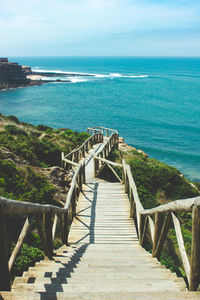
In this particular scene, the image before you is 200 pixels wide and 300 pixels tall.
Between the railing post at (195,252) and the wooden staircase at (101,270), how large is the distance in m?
0.15

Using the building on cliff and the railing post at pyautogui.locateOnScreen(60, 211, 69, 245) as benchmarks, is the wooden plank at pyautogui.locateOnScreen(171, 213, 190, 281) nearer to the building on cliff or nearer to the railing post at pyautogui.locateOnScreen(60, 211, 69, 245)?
the railing post at pyautogui.locateOnScreen(60, 211, 69, 245)

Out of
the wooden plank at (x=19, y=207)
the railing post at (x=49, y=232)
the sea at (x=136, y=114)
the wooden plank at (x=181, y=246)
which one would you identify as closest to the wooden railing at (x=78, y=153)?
the railing post at (x=49, y=232)

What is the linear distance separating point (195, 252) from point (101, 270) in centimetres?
159

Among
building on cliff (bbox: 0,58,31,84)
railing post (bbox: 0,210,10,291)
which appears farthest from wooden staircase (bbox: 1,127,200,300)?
building on cliff (bbox: 0,58,31,84)

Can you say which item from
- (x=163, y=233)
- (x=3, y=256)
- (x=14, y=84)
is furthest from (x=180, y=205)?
(x=14, y=84)

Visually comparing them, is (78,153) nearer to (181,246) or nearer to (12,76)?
(181,246)

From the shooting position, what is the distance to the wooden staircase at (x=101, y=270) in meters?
2.38

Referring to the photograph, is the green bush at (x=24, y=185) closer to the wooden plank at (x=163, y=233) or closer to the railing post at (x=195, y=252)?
the wooden plank at (x=163, y=233)

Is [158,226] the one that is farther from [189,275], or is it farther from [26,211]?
[26,211]

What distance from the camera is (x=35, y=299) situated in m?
2.19

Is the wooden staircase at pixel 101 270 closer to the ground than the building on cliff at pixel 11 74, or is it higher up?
closer to the ground

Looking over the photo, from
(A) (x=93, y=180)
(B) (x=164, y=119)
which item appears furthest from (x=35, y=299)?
(B) (x=164, y=119)

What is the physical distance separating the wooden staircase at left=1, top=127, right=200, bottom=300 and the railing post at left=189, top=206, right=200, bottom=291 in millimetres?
154

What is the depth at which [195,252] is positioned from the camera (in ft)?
7.95
